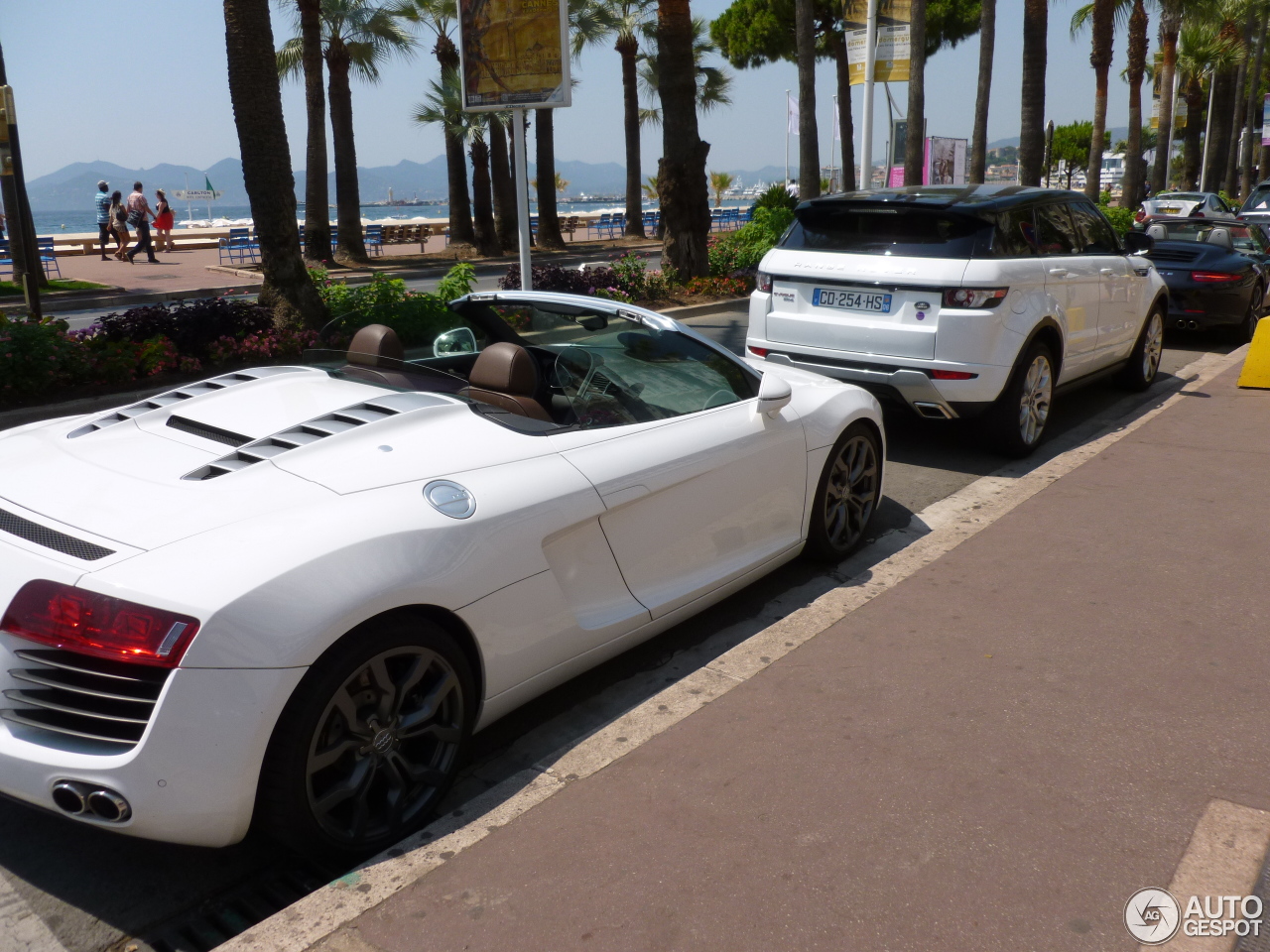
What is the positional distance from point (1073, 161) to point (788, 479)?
94.2 metres

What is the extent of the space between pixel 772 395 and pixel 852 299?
275 cm

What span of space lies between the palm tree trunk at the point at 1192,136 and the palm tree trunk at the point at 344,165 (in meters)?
36.1

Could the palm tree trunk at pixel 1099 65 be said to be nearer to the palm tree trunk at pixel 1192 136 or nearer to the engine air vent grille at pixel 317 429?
the palm tree trunk at pixel 1192 136

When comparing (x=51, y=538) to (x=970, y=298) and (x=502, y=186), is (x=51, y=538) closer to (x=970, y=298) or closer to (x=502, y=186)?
(x=970, y=298)

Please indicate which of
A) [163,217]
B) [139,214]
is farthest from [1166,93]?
[139,214]

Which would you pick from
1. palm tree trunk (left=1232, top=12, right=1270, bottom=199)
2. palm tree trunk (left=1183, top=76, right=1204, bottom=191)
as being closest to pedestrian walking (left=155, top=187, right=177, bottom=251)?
palm tree trunk (left=1183, top=76, right=1204, bottom=191)

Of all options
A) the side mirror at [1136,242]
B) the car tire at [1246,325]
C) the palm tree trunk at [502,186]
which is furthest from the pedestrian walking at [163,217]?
the side mirror at [1136,242]

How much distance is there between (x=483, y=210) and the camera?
29.9m

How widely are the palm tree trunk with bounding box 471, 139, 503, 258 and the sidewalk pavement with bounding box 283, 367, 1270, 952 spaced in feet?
87.3

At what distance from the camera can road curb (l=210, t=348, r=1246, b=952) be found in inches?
104

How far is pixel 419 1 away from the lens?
1233 inches

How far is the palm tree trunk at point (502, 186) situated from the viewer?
96.2ft

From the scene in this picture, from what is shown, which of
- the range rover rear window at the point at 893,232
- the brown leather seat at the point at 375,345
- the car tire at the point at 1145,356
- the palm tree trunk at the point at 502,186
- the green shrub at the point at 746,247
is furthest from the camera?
the palm tree trunk at the point at 502,186

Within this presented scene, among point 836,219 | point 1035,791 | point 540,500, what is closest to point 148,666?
point 540,500
